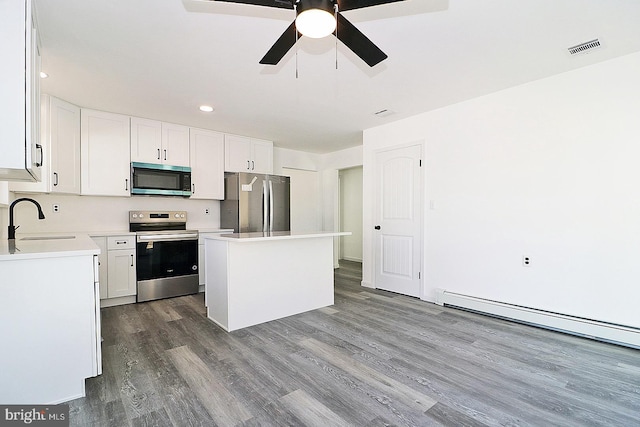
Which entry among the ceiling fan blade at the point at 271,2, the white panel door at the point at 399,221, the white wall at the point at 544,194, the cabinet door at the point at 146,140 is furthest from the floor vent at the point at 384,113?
the cabinet door at the point at 146,140

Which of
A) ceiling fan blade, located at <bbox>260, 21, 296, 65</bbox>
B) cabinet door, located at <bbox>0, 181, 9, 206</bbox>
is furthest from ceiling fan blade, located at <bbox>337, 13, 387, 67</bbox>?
cabinet door, located at <bbox>0, 181, 9, 206</bbox>

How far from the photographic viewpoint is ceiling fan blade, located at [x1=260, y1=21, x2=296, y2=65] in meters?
1.63

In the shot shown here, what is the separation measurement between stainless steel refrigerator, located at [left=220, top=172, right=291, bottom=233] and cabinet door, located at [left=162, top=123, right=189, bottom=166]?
2.34 feet

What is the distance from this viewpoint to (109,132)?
3.84 metres

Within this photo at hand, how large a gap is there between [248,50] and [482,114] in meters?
2.64

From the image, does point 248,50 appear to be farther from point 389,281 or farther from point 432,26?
point 389,281

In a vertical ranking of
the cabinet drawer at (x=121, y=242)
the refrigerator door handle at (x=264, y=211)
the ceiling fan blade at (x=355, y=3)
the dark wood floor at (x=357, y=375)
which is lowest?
the dark wood floor at (x=357, y=375)

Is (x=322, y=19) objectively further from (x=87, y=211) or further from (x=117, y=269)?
(x=87, y=211)

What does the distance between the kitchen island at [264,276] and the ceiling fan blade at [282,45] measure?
1526 mm

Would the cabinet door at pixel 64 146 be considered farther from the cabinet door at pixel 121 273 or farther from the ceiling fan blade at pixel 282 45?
the ceiling fan blade at pixel 282 45

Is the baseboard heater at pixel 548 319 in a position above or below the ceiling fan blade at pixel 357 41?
below

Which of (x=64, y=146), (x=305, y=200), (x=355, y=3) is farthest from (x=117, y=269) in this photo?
(x=355, y=3)

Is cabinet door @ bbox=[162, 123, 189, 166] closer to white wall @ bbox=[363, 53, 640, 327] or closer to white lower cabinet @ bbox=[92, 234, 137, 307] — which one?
white lower cabinet @ bbox=[92, 234, 137, 307]

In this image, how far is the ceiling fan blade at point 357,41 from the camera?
5.26ft
